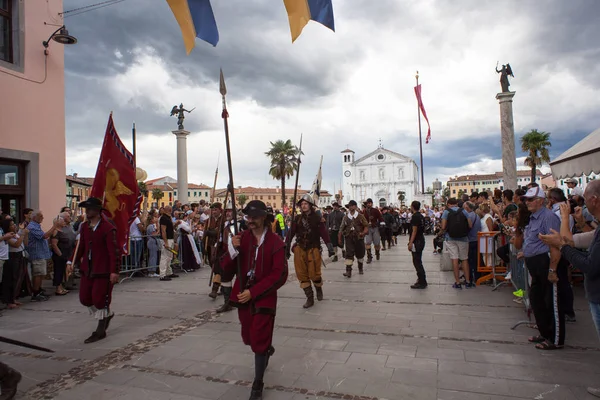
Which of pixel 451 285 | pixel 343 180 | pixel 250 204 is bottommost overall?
pixel 451 285

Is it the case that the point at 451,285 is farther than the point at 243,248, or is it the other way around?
the point at 451,285

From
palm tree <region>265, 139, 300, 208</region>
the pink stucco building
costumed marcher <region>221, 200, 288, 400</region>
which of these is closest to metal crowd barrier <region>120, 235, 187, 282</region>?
the pink stucco building

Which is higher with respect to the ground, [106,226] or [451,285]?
[106,226]

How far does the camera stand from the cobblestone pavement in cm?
360

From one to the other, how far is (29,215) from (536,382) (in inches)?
356

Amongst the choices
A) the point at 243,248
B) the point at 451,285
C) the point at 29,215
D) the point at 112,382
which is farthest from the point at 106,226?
the point at 451,285

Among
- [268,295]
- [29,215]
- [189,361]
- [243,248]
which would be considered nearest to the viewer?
[268,295]

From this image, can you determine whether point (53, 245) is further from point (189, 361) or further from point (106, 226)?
point (189, 361)

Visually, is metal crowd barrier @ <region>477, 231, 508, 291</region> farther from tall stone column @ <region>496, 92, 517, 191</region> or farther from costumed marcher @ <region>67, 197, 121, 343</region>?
tall stone column @ <region>496, 92, 517, 191</region>

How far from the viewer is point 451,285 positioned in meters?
8.55

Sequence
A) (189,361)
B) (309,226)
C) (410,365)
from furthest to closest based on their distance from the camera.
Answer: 1. (309,226)
2. (189,361)
3. (410,365)

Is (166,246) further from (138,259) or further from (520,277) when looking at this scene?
(520,277)

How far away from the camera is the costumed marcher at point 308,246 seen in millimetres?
7098

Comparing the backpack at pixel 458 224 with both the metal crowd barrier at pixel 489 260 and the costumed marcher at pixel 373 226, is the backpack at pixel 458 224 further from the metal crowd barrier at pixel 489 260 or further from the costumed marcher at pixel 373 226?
the costumed marcher at pixel 373 226
